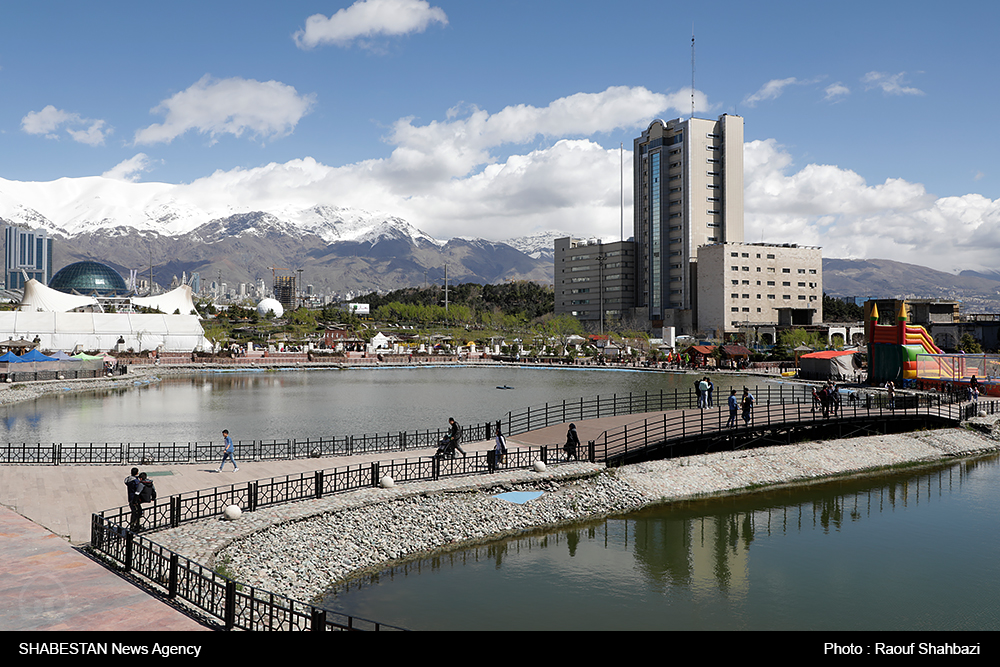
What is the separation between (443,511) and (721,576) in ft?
26.7

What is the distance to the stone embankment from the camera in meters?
16.1

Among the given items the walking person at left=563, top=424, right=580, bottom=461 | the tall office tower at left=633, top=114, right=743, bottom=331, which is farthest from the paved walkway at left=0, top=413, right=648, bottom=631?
the tall office tower at left=633, top=114, right=743, bottom=331

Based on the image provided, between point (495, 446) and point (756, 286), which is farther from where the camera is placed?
point (756, 286)

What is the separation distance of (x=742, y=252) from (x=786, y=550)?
445ft

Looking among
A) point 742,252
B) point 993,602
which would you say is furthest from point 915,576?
point 742,252

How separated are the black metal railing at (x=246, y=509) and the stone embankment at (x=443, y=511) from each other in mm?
678

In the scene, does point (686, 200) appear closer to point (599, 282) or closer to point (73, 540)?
point (599, 282)

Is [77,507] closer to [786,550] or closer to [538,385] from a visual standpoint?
[786,550]

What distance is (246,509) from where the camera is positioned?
728 inches

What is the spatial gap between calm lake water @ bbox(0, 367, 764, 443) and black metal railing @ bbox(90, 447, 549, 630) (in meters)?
12.9

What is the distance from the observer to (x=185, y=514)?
17641 millimetres

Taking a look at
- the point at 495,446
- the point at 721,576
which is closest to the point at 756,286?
the point at 495,446
